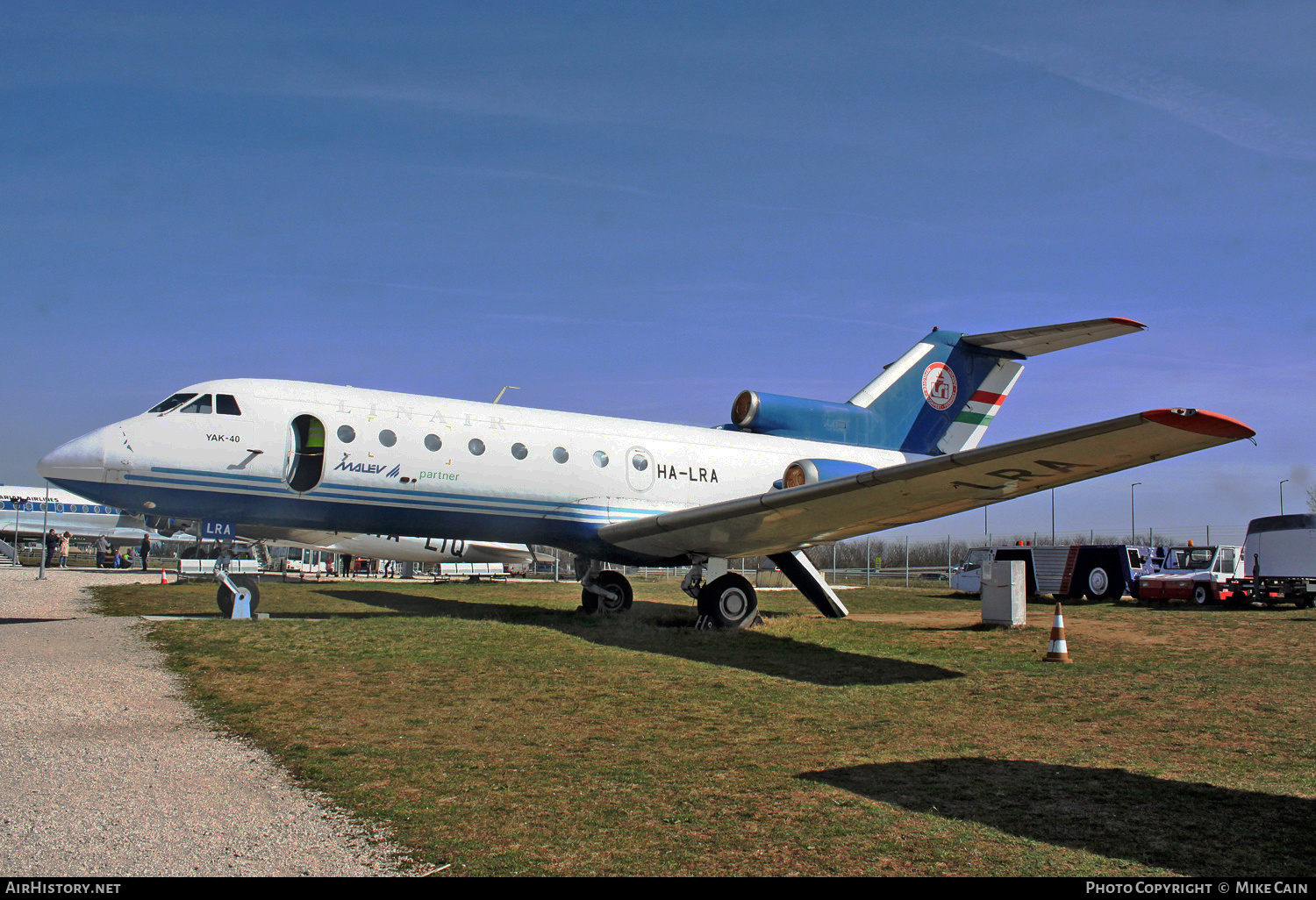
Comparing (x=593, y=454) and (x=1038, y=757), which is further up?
(x=593, y=454)

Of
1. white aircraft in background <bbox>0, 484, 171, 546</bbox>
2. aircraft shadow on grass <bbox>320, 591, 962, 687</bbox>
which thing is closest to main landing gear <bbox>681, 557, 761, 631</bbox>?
aircraft shadow on grass <bbox>320, 591, 962, 687</bbox>

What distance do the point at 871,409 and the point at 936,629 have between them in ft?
16.5

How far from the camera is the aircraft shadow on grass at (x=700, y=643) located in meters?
10.2

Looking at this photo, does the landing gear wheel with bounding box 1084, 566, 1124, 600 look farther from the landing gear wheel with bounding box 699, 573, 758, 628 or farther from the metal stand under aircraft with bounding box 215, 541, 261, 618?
the metal stand under aircraft with bounding box 215, 541, 261, 618

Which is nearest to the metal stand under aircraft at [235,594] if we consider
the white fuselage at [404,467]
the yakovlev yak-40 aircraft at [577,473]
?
the white fuselage at [404,467]

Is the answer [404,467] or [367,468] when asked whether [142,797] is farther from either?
[404,467]

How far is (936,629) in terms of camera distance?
52.6 feet

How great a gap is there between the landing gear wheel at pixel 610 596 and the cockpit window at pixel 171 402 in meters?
8.10

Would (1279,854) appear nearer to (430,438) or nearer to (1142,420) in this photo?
(1142,420)

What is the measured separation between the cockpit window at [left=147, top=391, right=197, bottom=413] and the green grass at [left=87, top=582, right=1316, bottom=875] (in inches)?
127

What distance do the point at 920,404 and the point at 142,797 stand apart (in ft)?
54.9

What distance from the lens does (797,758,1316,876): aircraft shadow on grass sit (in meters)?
4.26

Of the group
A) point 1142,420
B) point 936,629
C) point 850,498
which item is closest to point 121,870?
point 1142,420

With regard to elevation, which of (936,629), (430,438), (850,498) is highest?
(430,438)
